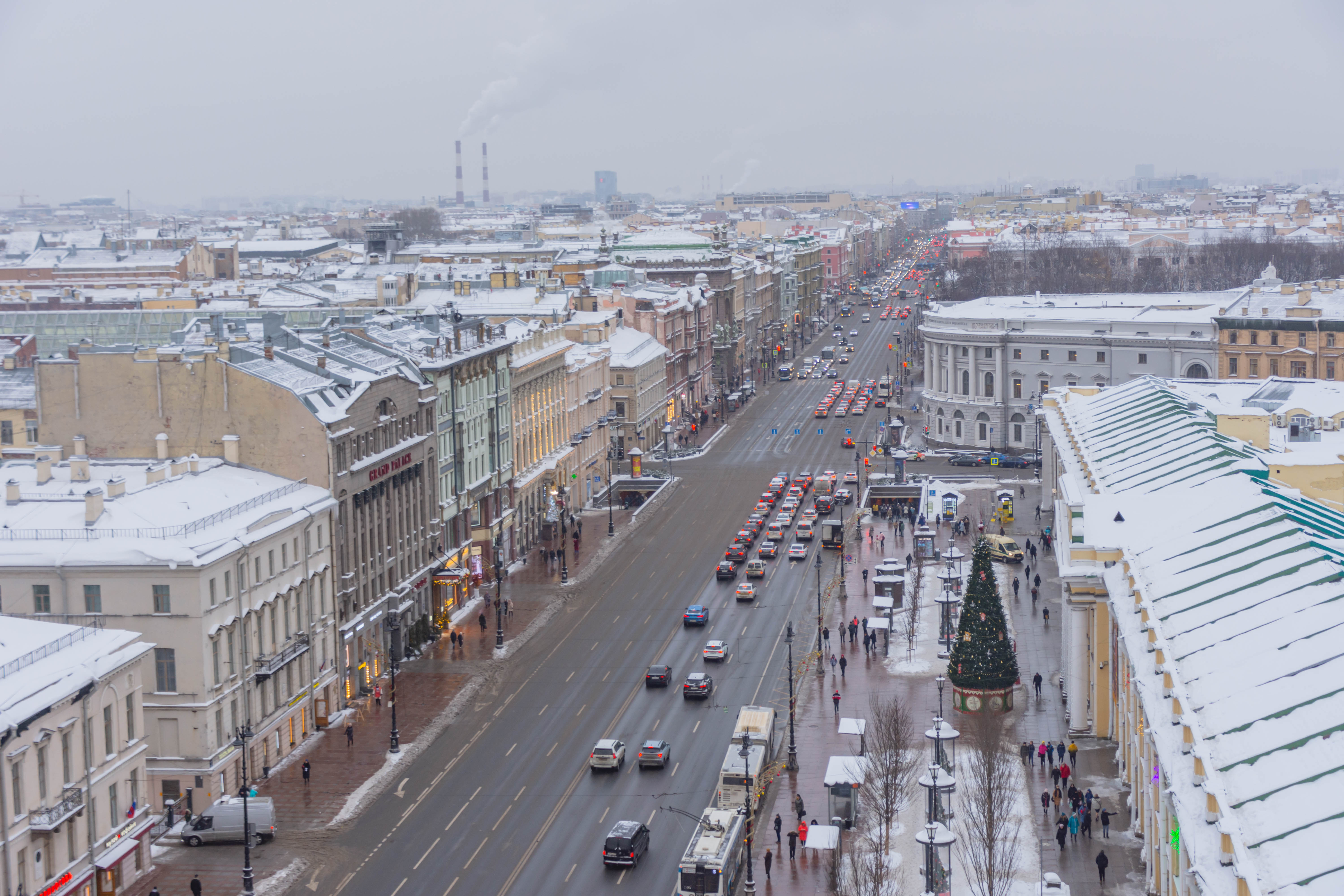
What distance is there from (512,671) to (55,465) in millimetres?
20947

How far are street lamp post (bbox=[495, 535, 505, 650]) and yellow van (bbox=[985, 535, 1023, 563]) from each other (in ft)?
80.2

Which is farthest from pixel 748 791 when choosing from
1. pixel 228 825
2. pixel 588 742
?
pixel 228 825

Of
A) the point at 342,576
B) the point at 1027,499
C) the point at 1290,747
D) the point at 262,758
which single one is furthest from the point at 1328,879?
the point at 1027,499

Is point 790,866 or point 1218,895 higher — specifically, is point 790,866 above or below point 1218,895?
below

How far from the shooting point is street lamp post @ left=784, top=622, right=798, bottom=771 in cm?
6009

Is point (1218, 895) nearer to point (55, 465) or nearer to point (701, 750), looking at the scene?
point (701, 750)

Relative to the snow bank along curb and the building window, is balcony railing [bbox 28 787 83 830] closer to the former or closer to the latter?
the snow bank along curb

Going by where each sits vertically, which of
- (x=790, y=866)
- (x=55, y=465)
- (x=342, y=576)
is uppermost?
(x=55, y=465)

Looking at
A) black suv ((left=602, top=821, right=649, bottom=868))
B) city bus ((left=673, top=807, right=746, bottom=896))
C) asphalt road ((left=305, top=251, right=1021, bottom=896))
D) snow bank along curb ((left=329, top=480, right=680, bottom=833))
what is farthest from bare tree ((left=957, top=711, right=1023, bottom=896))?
snow bank along curb ((left=329, top=480, right=680, bottom=833))

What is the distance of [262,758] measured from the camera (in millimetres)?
61406

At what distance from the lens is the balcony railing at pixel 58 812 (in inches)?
1820

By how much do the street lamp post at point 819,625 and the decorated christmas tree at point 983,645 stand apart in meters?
8.07

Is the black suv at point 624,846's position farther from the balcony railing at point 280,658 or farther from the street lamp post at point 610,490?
the street lamp post at point 610,490

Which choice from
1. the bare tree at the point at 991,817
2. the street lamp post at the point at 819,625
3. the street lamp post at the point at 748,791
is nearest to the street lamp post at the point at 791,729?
the street lamp post at the point at 748,791
